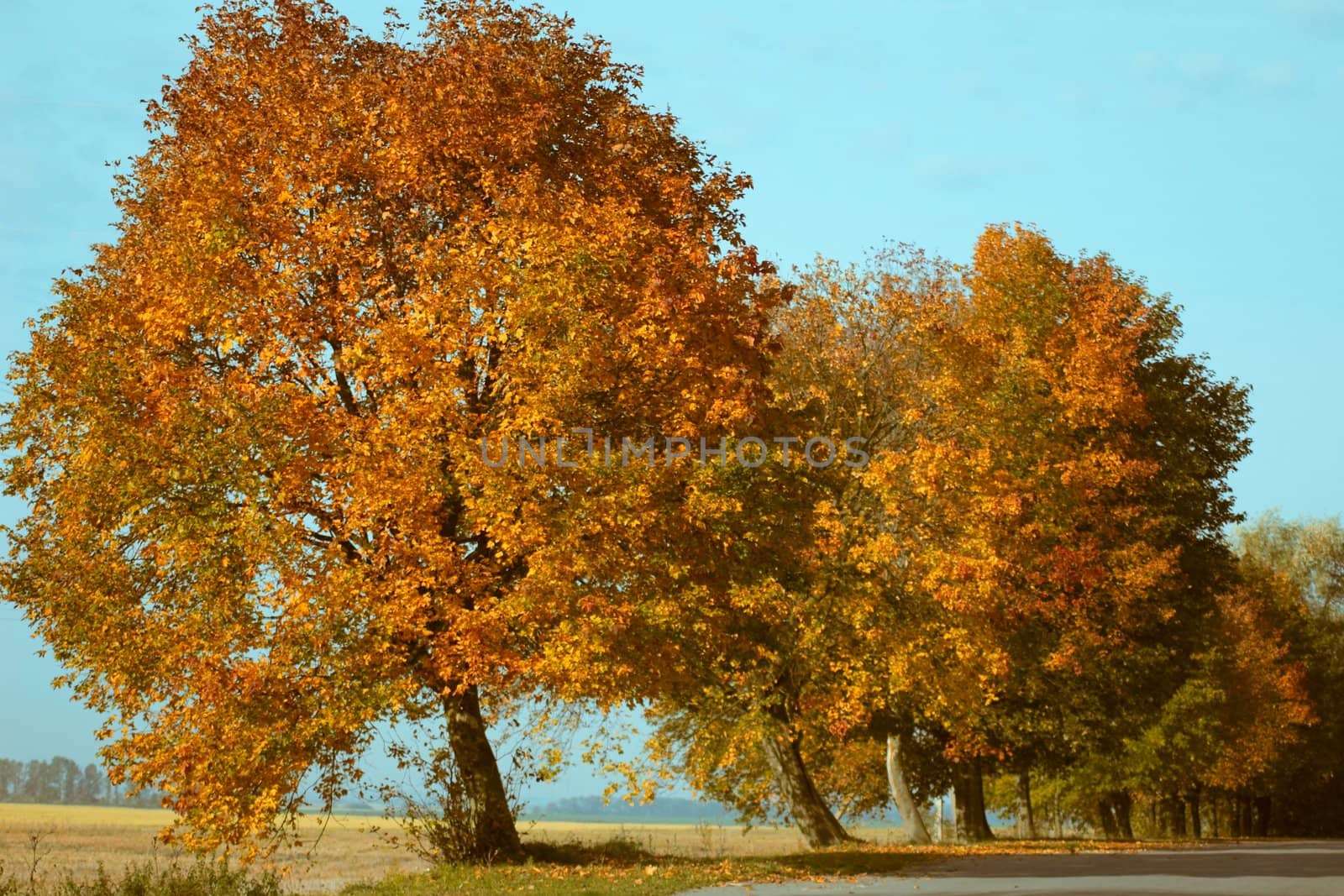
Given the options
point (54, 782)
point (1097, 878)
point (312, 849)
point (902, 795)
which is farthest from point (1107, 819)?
point (54, 782)

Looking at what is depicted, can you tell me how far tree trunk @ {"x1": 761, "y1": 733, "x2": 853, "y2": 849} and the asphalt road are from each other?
608cm

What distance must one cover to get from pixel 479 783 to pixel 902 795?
60.1ft

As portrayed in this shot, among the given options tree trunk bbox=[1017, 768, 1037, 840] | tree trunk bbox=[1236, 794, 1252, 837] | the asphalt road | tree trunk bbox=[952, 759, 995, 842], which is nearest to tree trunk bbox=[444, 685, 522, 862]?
the asphalt road

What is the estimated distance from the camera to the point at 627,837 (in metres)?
25.2

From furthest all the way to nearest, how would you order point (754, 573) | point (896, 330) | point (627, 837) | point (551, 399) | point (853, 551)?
point (896, 330) < point (853, 551) < point (627, 837) < point (754, 573) < point (551, 399)

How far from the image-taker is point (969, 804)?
37.6 meters

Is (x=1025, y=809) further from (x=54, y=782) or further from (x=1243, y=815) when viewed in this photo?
(x=54, y=782)

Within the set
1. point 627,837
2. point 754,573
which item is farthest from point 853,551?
point 627,837

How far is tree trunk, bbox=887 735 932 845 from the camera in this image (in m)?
36.3

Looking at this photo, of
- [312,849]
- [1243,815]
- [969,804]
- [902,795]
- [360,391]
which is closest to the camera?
[360,391]

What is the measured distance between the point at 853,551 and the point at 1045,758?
13.0m

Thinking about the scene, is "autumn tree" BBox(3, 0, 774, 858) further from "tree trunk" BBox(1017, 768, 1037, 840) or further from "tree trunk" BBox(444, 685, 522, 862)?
"tree trunk" BBox(1017, 768, 1037, 840)

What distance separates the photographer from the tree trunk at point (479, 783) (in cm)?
2169

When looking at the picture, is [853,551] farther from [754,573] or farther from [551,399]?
[551,399]
